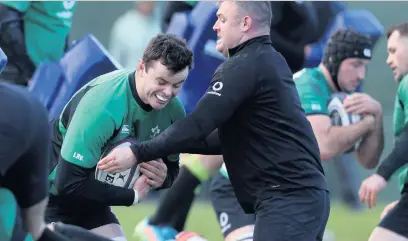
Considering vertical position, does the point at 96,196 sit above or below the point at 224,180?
above

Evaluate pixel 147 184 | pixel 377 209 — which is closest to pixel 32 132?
pixel 147 184

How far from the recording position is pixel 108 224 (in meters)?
5.95

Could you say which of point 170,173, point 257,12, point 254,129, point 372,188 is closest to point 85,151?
point 170,173

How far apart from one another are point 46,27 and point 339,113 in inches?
94.9

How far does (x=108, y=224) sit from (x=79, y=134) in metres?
0.85

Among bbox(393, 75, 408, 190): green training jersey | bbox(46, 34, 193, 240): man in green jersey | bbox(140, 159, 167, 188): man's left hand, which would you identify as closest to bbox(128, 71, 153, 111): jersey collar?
bbox(46, 34, 193, 240): man in green jersey

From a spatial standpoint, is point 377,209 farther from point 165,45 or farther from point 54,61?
point 165,45

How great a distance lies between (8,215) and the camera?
4.23 m

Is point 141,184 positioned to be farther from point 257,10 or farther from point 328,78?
point 328,78

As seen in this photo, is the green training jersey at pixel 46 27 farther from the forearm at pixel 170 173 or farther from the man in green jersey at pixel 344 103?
the forearm at pixel 170 173

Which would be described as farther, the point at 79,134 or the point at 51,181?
the point at 51,181

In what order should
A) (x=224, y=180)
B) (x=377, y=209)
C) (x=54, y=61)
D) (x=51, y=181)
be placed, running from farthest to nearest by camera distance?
(x=377, y=209)
(x=54, y=61)
(x=224, y=180)
(x=51, y=181)

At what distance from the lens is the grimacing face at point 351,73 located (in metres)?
7.20

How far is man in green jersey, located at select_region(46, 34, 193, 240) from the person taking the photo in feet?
17.4
